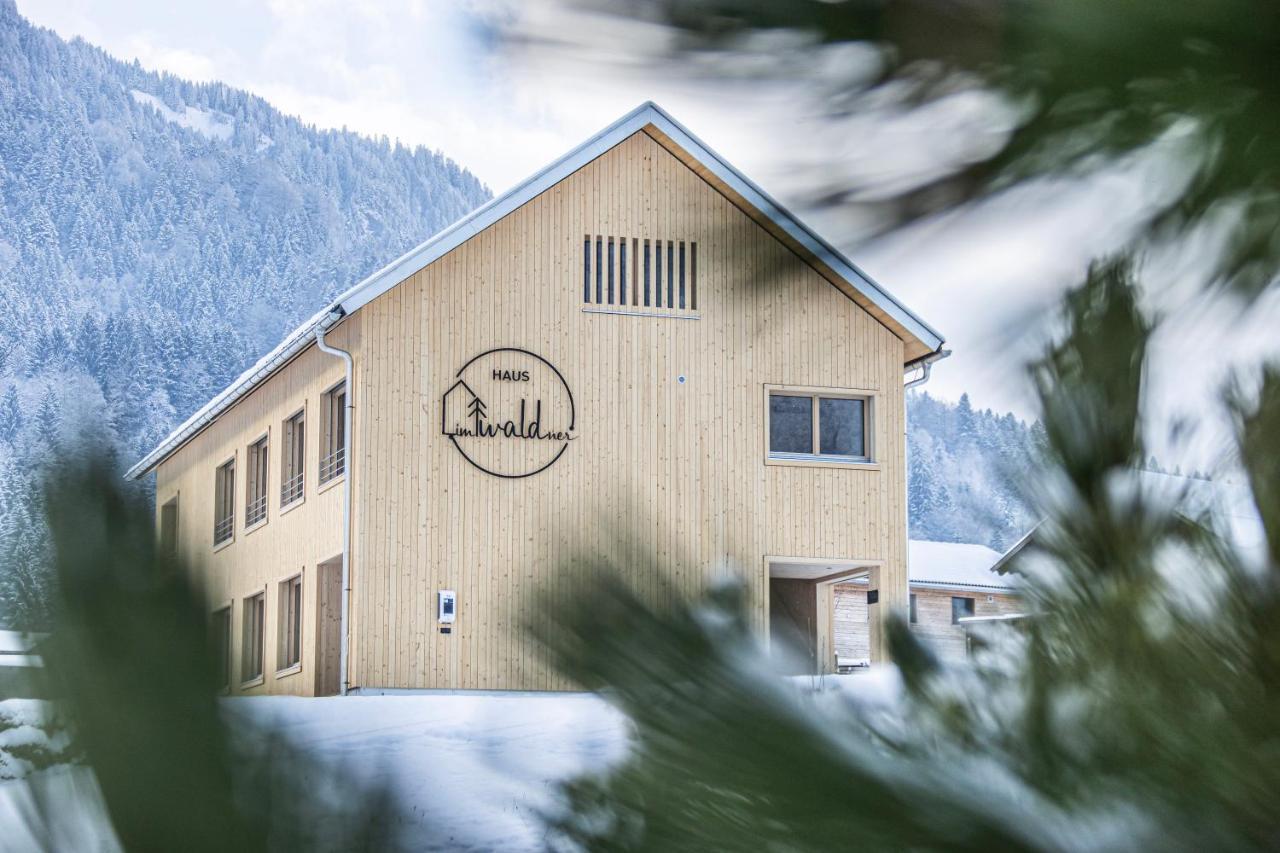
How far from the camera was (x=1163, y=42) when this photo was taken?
1.11m

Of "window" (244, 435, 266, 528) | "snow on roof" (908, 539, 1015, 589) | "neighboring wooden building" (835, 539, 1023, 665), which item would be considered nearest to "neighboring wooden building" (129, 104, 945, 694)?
"window" (244, 435, 266, 528)

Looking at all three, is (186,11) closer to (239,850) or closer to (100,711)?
(100,711)

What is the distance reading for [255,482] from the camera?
24609 mm

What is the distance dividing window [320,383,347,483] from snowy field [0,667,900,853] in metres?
19.4

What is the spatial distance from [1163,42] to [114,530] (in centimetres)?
74

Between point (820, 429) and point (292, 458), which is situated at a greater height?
point (820, 429)

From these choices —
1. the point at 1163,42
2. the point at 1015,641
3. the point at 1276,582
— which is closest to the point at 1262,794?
the point at 1276,582

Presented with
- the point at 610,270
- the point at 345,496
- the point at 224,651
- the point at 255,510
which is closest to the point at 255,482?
the point at 255,510

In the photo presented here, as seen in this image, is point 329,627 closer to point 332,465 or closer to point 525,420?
point 332,465

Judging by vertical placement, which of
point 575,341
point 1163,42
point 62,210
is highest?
point 62,210

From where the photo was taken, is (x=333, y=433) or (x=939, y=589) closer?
(x=333, y=433)

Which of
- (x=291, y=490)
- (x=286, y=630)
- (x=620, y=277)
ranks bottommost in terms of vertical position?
(x=286, y=630)

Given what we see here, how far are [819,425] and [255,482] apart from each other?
334 inches

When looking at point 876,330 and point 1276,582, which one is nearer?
point 1276,582
